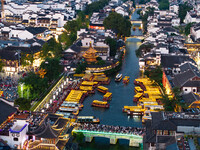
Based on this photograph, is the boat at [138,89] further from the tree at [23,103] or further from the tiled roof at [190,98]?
the tree at [23,103]

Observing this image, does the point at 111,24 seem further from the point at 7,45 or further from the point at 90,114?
the point at 90,114

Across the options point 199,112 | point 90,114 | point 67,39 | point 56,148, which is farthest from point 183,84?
point 67,39

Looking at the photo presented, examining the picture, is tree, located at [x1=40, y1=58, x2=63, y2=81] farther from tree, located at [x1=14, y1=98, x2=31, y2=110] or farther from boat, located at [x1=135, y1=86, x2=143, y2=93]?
boat, located at [x1=135, y1=86, x2=143, y2=93]

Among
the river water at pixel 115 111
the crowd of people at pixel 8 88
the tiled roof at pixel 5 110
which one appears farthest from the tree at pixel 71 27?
the tiled roof at pixel 5 110

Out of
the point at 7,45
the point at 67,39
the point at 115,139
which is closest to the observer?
the point at 115,139

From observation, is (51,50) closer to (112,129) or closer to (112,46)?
(112,46)
